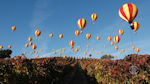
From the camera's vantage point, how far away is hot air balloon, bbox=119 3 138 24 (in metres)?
17.4

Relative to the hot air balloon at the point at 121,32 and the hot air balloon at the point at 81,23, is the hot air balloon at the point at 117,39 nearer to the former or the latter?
the hot air balloon at the point at 121,32

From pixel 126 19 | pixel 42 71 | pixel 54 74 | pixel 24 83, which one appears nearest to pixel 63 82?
pixel 54 74

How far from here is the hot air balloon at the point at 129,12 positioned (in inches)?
687

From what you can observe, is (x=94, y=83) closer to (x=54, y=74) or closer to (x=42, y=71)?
(x=54, y=74)

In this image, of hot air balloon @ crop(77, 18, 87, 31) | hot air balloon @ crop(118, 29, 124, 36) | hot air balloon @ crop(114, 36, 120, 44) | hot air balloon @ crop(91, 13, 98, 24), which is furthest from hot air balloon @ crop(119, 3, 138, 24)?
hot air balloon @ crop(118, 29, 124, 36)

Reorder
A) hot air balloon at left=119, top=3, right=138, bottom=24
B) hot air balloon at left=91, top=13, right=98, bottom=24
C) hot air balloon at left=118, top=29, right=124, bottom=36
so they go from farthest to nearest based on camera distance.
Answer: hot air balloon at left=118, top=29, right=124, bottom=36, hot air balloon at left=91, top=13, right=98, bottom=24, hot air balloon at left=119, top=3, right=138, bottom=24

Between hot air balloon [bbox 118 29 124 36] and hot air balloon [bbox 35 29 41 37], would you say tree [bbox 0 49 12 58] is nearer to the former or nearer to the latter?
hot air balloon [bbox 35 29 41 37]

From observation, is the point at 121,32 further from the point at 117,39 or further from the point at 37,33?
the point at 37,33

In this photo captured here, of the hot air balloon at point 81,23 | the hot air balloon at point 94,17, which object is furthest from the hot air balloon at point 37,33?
the hot air balloon at point 94,17

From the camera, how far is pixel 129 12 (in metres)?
17.4

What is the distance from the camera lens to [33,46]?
47.5 metres

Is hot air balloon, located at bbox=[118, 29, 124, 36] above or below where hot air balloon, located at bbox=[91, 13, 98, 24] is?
below

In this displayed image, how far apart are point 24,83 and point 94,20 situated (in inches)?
971

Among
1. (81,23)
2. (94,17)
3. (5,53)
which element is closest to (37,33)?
(81,23)
